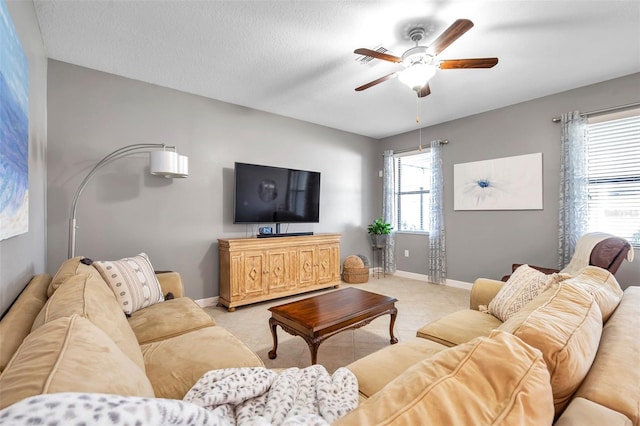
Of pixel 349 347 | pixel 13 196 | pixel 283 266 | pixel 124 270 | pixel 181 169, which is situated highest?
pixel 181 169

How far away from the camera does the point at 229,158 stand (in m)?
3.80

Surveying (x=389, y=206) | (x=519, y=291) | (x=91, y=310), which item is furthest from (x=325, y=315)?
(x=389, y=206)

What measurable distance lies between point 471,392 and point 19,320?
5.47 ft

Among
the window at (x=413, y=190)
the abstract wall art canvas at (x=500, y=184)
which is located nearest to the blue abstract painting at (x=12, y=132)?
the abstract wall art canvas at (x=500, y=184)

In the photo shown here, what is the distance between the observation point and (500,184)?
396cm

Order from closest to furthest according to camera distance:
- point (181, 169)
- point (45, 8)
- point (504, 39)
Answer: point (45, 8) → point (504, 39) → point (181, 169)

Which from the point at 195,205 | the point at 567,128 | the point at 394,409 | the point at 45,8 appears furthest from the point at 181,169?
the point at 567,128

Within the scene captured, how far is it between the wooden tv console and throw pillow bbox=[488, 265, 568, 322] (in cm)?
253

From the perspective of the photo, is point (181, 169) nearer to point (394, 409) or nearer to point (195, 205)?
point (195, 205)

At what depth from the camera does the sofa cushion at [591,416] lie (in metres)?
0.59

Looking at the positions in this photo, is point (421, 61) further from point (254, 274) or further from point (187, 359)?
point (254, 274)

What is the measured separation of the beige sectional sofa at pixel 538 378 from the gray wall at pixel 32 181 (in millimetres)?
1789

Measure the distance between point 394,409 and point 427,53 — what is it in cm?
237

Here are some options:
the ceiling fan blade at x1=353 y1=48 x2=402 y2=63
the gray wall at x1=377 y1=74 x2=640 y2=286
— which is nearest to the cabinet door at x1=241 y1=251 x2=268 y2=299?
the ceiling fan blade at x1=353 y1=48 x2=402 y2=63
